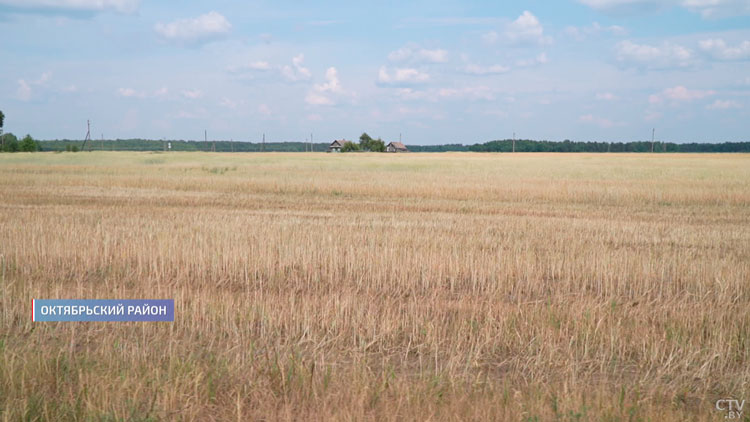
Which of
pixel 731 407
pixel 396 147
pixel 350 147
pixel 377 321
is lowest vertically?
pixel 731 407

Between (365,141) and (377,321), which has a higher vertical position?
(365,141)

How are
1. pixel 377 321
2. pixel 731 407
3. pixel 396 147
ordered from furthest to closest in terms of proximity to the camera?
1. pixel 396 147
2. pixel 377 321
3. pixel 731 407

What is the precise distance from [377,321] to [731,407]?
12.6 feet

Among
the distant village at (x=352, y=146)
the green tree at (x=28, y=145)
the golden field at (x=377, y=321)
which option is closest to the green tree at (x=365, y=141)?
the distant village at (x=352, y=146)

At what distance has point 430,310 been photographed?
8289mm

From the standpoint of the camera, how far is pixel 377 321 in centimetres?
763

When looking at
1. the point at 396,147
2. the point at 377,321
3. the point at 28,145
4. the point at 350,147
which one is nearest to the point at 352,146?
the point at 350,147

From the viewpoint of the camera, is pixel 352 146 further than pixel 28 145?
Yes

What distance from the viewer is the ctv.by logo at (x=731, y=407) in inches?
205

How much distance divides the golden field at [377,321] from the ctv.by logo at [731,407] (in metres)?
0.13

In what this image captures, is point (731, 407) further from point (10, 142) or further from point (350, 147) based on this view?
point (10, 142)

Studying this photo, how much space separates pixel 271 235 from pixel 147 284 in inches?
169

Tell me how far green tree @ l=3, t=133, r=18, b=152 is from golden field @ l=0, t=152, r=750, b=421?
4089 inches

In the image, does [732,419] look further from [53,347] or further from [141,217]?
[141,217]
